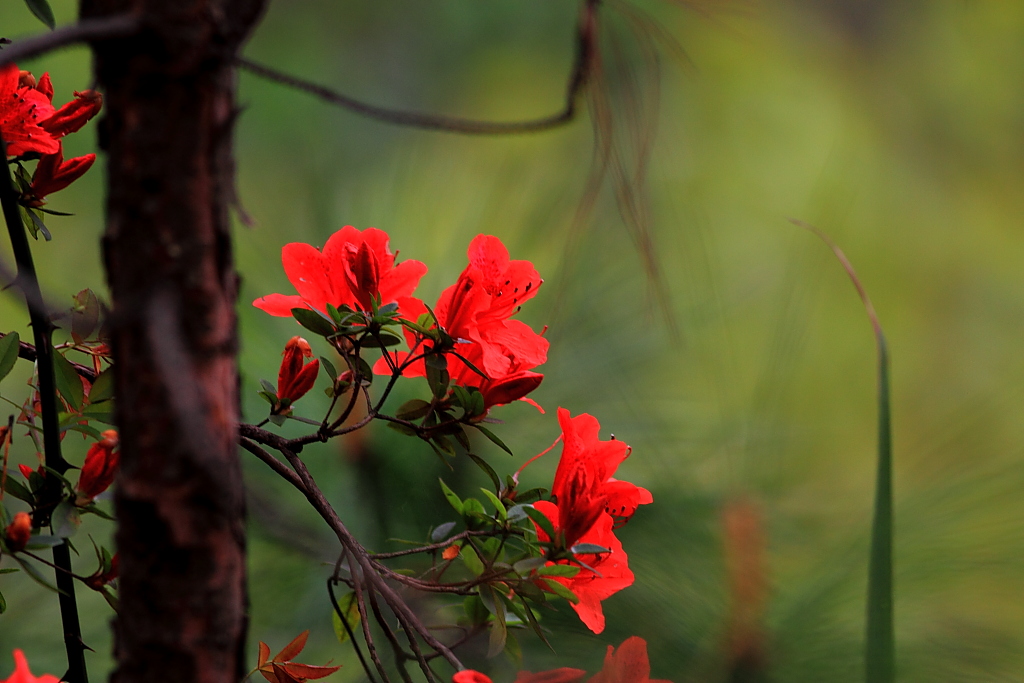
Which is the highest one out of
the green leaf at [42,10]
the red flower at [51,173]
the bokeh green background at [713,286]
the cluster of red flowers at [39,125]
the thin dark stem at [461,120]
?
the thin dark stem at [461,120]

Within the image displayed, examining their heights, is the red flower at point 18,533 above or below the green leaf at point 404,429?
below

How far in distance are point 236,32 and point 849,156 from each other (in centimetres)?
188

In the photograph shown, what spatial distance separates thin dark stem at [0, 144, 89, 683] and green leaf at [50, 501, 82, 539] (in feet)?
0.04

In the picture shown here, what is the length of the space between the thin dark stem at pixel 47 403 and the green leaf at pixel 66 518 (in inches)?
0.5

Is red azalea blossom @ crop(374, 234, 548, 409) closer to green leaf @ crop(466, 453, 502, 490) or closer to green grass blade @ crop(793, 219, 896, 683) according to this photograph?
green leaf @ crop(466, 453, 502, 490)

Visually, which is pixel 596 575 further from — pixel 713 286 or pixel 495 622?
pixel 713 286

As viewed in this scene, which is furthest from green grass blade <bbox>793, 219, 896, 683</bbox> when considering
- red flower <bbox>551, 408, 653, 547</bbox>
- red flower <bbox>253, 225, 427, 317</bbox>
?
red flower <bbox>253, 225, 427, 317</bbox>

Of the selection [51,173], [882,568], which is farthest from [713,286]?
[51,173]

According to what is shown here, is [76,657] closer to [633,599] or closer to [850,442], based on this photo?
[633,599]

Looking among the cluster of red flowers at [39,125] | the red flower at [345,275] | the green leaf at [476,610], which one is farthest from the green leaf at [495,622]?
the cluster of red flowers at [39,125]

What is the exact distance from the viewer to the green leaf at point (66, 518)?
0.26m

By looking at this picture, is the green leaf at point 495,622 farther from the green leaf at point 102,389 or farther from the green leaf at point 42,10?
the green leaf at point 42,10

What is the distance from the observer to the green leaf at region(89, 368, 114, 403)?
0.93ft

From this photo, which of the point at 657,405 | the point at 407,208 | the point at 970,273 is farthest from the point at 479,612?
the point at 970,273
